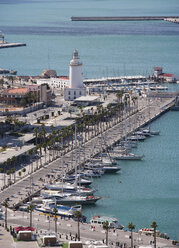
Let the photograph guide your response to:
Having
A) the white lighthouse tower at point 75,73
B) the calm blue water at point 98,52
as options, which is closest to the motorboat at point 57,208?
the white lighthouse tower at point 75,73

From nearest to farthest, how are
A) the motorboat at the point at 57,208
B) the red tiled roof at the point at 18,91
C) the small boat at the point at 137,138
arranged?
the motorboat at the point at 57,208 → the small boat at the point at 137,138 → the red tiled roof at the point at 18,91

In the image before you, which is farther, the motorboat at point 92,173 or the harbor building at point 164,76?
the harbor building at point 164,76

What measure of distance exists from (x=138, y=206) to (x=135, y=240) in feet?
27.6

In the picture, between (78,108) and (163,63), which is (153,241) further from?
(163,63)

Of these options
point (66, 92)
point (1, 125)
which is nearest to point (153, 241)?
point (1, 125)

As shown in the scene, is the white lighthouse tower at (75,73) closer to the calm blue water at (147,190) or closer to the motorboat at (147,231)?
the calm blue water at (147,190)

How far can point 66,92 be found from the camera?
86.7 m

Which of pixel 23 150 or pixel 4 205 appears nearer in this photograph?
pixel 4 205

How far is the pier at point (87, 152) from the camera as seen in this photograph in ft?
171

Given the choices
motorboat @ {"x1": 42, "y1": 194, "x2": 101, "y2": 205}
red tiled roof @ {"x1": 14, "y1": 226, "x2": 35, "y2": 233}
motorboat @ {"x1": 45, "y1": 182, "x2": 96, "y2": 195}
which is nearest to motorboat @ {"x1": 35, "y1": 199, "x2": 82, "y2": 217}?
motorboat @ {"x1": 42, "y1": 194, "x2": 101, "y2": 205}

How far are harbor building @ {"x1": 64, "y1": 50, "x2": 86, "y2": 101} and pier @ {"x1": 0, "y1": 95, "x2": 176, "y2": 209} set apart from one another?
21.3ft

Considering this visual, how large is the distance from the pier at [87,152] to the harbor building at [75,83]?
6478mm

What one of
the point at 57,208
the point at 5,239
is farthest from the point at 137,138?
the point at 5,239

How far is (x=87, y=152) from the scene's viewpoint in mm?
63750
